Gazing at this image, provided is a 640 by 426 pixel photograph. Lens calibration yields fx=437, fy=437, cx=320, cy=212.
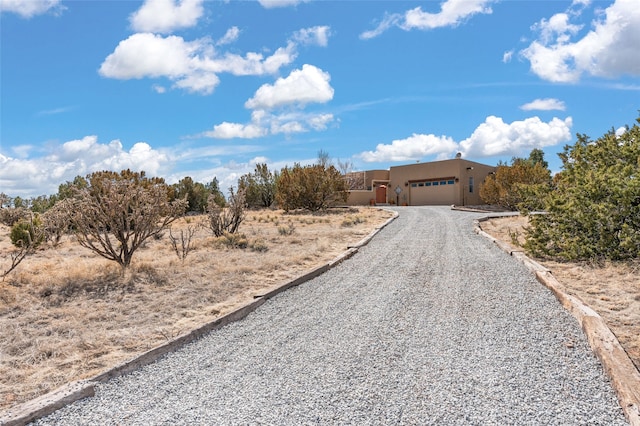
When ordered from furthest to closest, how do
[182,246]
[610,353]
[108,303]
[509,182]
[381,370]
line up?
[509,182], [182,246], [108,303], [610,353], [381,370]

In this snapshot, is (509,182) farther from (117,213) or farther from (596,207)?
(117,213)

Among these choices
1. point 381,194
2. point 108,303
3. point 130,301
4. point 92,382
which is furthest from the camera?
point 381,194

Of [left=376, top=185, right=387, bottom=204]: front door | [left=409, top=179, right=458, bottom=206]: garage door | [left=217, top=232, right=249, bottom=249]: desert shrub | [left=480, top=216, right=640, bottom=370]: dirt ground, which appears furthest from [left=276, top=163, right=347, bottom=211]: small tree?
[left=480, top=216, right=640, bottom=370]: dirt ground

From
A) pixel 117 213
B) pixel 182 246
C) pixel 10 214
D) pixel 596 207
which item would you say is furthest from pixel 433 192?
pixel 117 213

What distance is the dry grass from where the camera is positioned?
4234 mm

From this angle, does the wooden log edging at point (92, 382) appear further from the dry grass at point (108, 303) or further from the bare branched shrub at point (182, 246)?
the bare branched shrub at point (182, 246)

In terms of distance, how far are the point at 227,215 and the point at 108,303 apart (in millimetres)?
8179

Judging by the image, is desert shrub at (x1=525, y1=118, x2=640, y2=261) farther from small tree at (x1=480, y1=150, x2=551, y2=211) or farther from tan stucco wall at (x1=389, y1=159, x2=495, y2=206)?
tan stucco wall at (x1=389, y1=159, x2=495, y2=206)

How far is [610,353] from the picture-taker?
13.1ft

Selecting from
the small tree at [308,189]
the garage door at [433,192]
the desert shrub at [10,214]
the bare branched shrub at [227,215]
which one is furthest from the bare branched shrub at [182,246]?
the garage door at [433,192]

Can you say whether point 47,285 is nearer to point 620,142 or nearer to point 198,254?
point 198,254

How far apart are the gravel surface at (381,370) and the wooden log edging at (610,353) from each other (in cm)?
7

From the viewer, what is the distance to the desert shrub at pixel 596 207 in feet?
27.3

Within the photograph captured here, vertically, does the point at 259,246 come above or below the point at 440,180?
below
